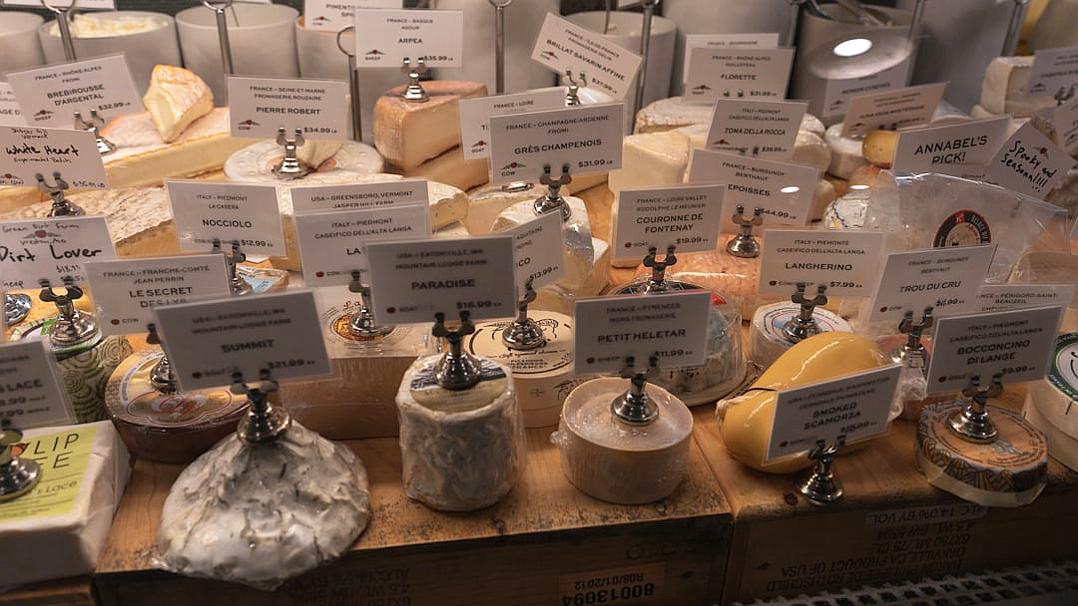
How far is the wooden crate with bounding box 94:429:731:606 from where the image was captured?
1085mm

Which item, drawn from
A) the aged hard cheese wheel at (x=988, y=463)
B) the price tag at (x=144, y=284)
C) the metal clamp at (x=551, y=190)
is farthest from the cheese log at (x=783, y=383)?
the price tag at (x=144, y=284)

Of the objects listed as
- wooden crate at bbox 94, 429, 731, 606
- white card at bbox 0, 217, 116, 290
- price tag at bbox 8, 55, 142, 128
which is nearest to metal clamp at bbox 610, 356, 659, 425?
wooden crate at bbox 94, 429, 731, 606

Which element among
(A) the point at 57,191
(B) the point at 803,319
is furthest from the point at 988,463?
(A) the point at 57,191

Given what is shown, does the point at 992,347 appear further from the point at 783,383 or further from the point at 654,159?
the point at 654,159

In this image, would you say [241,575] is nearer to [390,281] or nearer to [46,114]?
[390,281]

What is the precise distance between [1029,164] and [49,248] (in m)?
1.73

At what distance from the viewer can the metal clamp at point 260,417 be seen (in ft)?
3.41

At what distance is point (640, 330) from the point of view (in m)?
1.09

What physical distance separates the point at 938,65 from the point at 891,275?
1.48 metres

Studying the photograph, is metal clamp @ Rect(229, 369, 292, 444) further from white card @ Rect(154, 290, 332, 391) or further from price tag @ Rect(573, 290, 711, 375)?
price tag @ Rect(573, 290, 711, 375)

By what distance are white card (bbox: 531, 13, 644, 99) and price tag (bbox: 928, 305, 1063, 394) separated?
3.26 feet

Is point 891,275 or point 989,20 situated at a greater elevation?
point 989,20

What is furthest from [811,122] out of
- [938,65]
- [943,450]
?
[943,450]

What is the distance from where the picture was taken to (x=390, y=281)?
1.04 m
